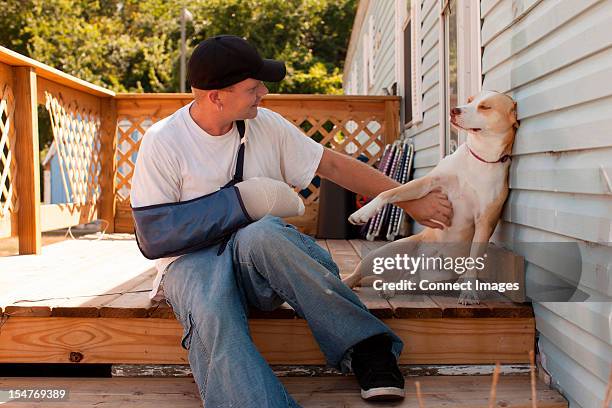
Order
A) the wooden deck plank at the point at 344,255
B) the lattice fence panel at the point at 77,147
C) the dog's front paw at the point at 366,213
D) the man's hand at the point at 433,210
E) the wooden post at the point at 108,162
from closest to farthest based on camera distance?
1. the dog's front paw at the point at 366,213
2. the man's hand at the point at 433,210
3. the wooden deck plank at the point at 344,255
4. the lattice fence panel at the point at 77,147
5. the wooden post at the point at 108,162

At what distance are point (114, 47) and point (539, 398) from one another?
62.9 feet

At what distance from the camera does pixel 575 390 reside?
78.5 inches

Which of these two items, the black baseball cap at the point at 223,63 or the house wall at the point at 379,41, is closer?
the black baseball cap at the point at 223,63

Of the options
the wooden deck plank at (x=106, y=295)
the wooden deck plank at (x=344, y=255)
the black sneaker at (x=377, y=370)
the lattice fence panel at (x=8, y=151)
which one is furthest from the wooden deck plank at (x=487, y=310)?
the lattice fence panel at (x=8, y=151)

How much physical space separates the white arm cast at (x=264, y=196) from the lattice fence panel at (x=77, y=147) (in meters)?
3.00

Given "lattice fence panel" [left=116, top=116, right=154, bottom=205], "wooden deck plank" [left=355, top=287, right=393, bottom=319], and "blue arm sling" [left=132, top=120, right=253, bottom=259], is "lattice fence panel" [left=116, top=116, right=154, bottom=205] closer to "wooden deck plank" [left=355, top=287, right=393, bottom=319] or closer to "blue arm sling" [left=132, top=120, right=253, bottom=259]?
"wooden deck plank" [left=355, top=287, right=393, bottom=319]

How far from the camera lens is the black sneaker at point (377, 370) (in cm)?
201

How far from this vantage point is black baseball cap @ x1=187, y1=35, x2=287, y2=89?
7.00 feet

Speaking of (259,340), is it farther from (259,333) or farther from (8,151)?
(8,151)

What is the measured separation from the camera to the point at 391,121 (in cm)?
579

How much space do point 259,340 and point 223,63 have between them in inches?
38.6

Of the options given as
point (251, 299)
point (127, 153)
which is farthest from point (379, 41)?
point (251, 299)

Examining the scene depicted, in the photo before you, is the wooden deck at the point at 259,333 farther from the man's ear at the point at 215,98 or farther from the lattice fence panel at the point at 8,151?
the lattice fence panel at the point at 8,151

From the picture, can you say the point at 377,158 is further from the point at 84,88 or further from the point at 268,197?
the point at 268,197
